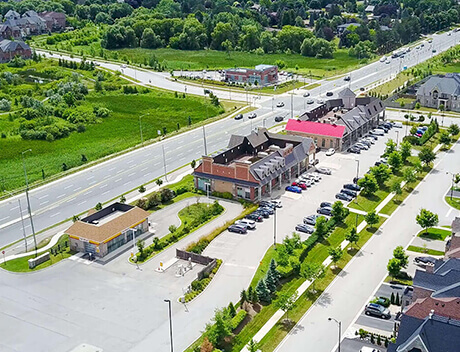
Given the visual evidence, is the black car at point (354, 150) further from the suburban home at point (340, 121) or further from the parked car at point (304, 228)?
the parked car at point (304, 228)

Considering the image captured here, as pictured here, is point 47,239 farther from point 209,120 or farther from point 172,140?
point 209,120

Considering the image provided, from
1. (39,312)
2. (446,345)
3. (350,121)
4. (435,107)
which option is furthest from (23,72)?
(446,345)

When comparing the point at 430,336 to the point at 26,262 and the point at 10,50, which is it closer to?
the point at 26,262

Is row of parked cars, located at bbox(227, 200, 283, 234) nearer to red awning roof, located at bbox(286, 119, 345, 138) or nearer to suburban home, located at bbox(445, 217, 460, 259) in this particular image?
suburban home, located at bbox(445, 217, 460, 259)

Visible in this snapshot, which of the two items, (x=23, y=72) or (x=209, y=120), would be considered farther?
(x=23, y=72)

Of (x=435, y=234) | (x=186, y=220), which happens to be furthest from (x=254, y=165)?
(x=435, y=234)

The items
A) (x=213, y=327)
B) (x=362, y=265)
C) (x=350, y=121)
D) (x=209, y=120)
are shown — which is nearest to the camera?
(x=213, y=327)

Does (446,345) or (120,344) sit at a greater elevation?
(446,345)
